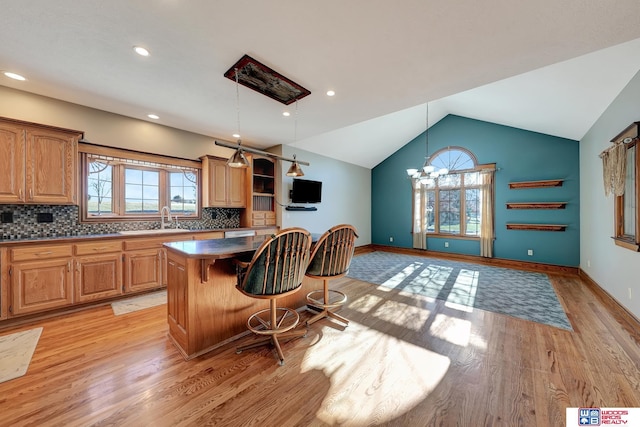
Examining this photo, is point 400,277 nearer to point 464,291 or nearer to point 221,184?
point 464,291

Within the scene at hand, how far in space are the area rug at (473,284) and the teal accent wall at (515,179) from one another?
2.23 ft

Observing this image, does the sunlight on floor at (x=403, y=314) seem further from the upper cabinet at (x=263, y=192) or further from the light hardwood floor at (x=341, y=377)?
the upper cabinet at (x=263, y=192)

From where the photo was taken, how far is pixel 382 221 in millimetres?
7750

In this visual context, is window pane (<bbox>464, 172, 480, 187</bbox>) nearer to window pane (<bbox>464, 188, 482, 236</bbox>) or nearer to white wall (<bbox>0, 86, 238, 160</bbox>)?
window pane (<bbox>464, 188, 482, 236</bbox>)

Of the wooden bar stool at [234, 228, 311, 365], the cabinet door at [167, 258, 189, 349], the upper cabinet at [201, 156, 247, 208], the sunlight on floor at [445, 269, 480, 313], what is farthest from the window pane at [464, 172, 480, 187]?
the cabinet door at [167, 258, 189, 349]

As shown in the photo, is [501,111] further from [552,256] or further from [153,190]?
[153,190]

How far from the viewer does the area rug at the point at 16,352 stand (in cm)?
183

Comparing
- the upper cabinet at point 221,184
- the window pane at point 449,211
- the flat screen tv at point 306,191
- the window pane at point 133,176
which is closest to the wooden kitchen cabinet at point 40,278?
the window pane at point 133,176

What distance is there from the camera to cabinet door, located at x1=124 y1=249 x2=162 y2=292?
10.8 feet

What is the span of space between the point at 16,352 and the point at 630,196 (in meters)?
6.57

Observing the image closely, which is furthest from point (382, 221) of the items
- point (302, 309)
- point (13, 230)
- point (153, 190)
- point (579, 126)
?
point (13, 230)

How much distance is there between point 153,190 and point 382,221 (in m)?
6.18

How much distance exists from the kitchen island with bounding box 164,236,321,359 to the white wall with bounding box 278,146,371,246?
3033mm

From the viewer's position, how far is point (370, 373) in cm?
184
